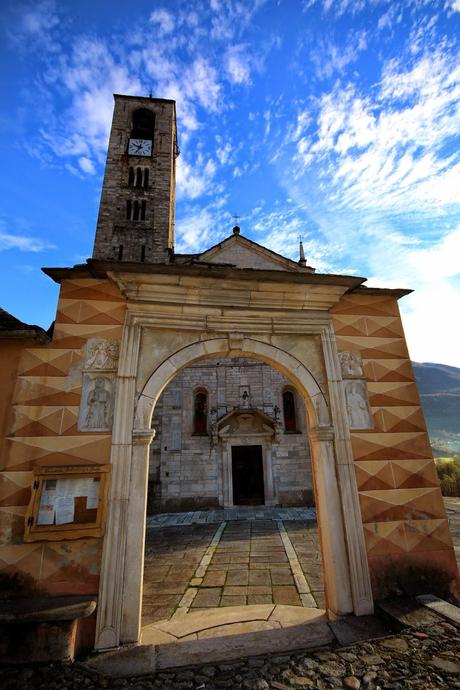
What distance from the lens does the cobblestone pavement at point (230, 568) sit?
163 inches

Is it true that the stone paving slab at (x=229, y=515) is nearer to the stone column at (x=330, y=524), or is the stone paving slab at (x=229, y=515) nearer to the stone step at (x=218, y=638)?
the stone step at (x=218, y=638)

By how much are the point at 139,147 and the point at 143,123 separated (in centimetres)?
→ 299

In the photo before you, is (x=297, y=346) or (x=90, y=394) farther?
(x=297, y=346)

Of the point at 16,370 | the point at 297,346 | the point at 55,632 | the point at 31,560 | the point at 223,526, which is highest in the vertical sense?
the point at 297,346

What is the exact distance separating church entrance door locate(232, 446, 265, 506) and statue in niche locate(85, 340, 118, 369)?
10.8 m

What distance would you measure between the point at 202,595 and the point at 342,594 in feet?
7.50

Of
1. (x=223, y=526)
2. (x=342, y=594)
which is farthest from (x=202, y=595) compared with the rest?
(x=223, y=526)

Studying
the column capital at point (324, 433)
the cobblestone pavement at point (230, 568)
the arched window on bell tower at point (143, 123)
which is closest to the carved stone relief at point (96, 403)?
the column capital at point (324, 433)

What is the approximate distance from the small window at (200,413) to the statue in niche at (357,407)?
34.7ft

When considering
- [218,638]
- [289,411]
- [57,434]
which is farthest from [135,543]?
[289,411]

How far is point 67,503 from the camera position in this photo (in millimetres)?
2846

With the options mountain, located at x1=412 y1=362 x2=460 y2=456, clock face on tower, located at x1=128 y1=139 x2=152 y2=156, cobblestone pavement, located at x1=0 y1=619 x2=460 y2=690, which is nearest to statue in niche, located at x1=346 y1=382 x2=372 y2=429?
cobblestone pavement, located at x1=0 y1=619 x2=460 y2=690

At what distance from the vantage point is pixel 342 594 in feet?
9.95

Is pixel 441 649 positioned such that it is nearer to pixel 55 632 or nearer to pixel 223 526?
pixel 55 632
